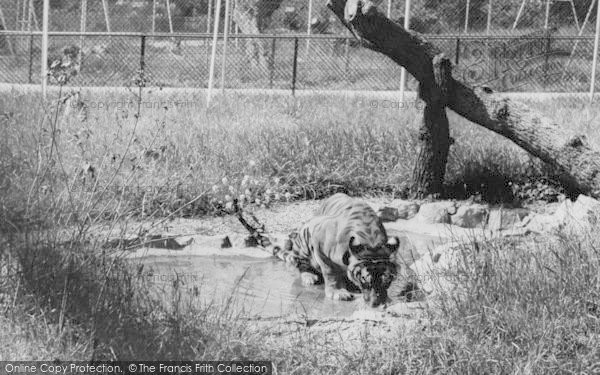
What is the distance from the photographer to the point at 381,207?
9242mm

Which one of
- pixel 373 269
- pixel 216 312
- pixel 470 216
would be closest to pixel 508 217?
pixel 470 216

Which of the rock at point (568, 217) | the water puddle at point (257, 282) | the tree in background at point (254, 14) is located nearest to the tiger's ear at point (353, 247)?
the water puddle at point (257, 282)

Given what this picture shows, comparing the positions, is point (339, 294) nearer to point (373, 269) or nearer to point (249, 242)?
point (373, 269)

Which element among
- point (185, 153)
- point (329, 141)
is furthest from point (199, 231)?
point (329, 141)

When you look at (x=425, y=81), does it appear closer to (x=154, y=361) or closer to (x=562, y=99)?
(x=154, y=361)

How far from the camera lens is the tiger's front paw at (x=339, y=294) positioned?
262 inches

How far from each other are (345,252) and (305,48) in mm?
15280

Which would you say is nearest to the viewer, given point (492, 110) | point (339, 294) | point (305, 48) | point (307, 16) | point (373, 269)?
point (373, 269)

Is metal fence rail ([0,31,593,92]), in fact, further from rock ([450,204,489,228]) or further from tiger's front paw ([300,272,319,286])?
tiger's front paw ([300,272,319,286])

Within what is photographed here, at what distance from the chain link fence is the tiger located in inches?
394

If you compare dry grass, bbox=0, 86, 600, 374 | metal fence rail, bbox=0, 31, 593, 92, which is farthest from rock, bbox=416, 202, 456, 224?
metal fence rail, bbox=0, 31, 593, 92

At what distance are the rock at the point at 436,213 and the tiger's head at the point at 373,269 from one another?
110 inches

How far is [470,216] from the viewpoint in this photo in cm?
904

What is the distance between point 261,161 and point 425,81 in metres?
1.87
